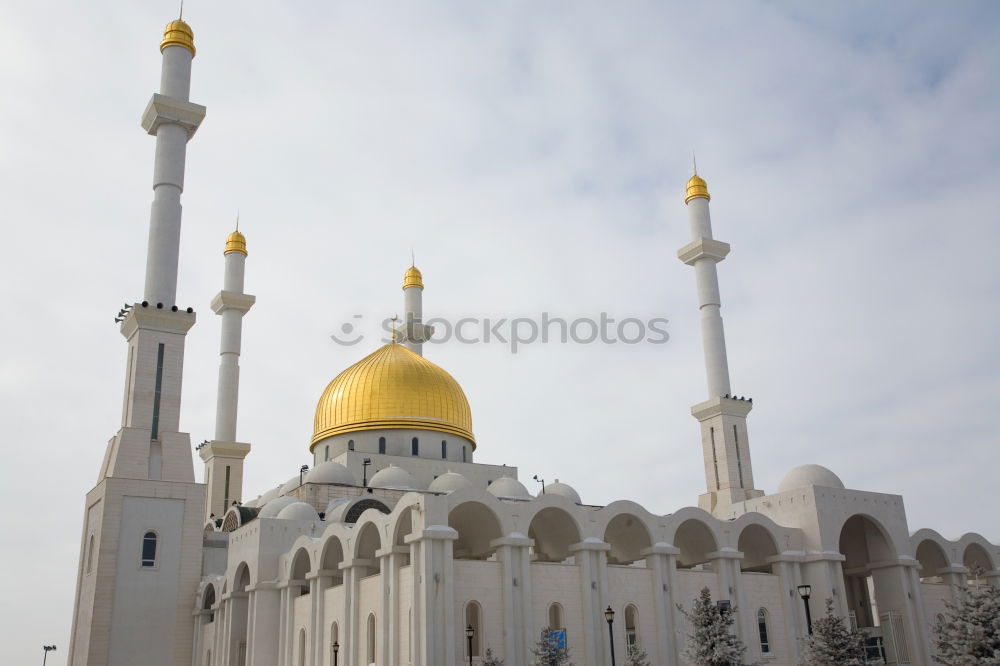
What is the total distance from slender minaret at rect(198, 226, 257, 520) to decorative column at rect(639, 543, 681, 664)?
22.1 meters

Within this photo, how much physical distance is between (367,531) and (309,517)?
20.5 feet

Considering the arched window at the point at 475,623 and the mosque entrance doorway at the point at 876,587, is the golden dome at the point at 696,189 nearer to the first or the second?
the mosque entrance doorway at the point at 876,587

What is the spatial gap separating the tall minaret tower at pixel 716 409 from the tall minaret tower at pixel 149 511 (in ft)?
67.7

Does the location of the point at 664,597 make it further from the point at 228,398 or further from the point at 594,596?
the point at 228,398

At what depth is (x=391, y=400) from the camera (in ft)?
133

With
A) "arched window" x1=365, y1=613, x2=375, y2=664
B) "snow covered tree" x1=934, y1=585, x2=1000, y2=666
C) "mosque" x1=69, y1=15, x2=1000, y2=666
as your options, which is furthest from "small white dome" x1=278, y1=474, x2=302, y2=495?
"snow covered tree" x1=934, y1=585, x2=1000, y2=666

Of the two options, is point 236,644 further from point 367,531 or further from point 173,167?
point 173,167

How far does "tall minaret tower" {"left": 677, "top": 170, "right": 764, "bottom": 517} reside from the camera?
3644 cm

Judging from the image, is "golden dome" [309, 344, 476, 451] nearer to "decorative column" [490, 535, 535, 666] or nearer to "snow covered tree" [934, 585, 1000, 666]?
"decorative column" [490, 535, 535, 666]

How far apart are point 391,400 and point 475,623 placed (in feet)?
56.2

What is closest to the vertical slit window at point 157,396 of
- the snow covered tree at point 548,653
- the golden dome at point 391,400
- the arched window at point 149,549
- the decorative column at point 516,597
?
the arched window at point 149,549

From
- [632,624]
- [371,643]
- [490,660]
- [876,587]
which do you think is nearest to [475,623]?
[490,660]

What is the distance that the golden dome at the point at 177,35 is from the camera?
3778 centimetres

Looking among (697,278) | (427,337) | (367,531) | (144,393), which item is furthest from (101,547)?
(697,278)
